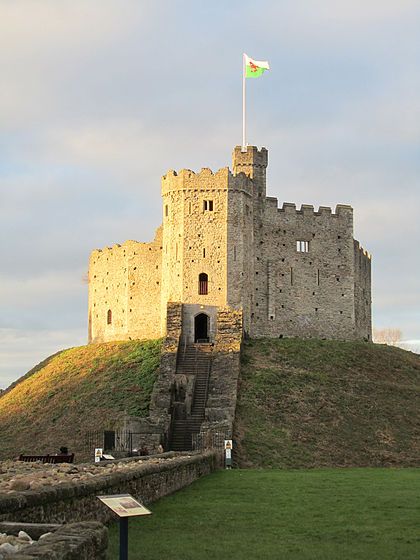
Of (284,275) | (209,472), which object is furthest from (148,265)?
(209,472)

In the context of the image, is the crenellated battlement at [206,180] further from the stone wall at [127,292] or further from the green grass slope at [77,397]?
the green grass slope at [77,397]

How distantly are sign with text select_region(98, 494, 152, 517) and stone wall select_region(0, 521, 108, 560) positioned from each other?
10.8 inches

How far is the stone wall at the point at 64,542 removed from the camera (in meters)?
7.77

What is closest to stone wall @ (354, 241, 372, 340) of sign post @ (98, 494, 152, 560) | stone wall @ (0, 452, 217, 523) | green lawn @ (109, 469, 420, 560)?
green lawn @ (109, 469, 420, 560)

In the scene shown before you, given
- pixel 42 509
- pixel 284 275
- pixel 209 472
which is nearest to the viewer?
pixel 42 509

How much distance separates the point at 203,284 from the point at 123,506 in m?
41.0

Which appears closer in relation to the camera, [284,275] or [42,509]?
[42,509]

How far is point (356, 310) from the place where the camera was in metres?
57.8

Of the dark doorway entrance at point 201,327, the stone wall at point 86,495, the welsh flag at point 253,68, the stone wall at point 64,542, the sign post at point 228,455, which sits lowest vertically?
the sign post at point 228,455

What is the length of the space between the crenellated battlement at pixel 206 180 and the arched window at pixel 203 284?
5592 millimetres

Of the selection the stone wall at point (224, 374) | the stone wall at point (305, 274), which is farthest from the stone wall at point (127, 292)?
the stone wall at point (305, 274)

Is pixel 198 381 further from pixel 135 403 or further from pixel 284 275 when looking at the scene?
pixel 284 275

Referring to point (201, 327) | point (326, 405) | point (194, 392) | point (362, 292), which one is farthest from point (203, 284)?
point (362, 292)

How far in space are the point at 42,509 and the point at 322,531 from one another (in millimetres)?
5256
